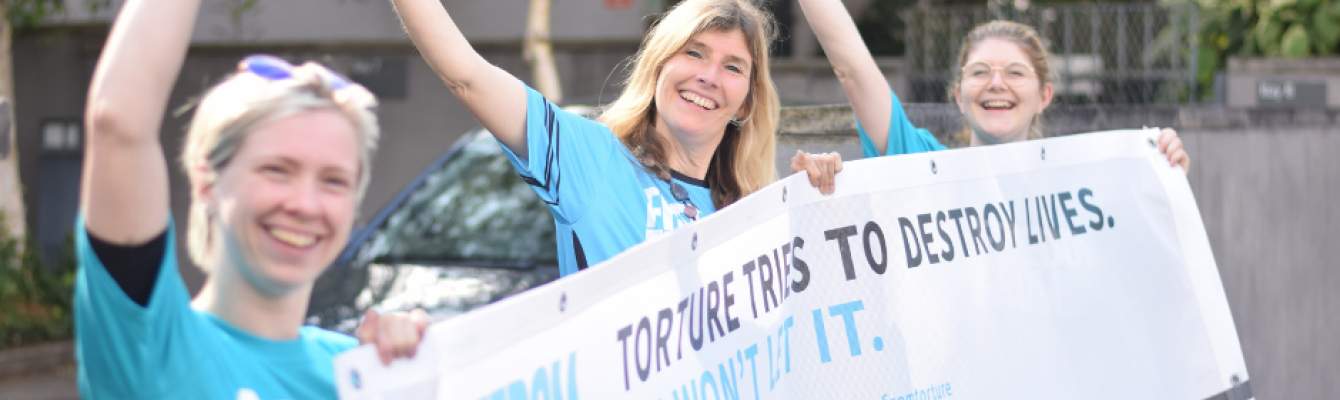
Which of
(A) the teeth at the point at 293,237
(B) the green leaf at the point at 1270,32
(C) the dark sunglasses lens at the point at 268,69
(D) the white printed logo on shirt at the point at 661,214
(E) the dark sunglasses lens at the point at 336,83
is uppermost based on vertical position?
(B) the green leaf at the point at 1270,32

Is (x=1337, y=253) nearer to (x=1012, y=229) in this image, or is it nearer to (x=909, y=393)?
(x=1012, y=229)

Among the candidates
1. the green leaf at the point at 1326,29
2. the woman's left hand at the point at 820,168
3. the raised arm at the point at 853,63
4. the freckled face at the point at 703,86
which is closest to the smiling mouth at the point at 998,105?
the raised arm at the point at 853,63

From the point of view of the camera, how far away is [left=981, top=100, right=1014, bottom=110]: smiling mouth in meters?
3.35

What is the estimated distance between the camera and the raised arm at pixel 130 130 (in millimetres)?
1331

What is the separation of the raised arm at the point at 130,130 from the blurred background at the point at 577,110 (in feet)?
3.75

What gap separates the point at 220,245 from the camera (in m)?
1.48

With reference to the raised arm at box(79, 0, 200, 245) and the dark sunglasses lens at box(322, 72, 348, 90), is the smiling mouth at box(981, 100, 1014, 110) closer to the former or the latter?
the dark sunglasses lens at box(322, 72, 348, 90)

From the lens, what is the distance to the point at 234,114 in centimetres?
145

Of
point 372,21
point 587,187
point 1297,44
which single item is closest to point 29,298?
point 372,21

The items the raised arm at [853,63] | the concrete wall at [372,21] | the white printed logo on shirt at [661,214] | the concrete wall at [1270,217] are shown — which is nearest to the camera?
the white printed logo on shirt at [661,214]

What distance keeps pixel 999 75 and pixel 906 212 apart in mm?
661

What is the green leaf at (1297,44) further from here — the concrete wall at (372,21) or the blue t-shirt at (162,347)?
the blue t-shirt at (162,347)

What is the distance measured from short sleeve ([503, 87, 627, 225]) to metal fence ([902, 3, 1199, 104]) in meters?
7.70

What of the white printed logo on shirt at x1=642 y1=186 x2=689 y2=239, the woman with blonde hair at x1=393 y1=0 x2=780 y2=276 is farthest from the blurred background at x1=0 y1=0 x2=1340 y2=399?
the white printed logo on shirt at x1=642 y1=186 x2=689 y2=239
